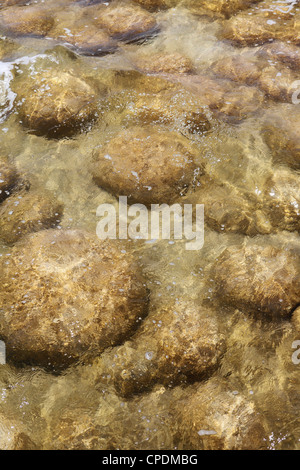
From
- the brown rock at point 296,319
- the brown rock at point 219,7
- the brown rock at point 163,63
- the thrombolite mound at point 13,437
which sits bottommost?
the thrombolite mound at point 13,437

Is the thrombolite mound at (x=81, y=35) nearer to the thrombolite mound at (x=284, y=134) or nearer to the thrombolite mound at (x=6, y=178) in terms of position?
the thrombolite mound at (x=6, y=178)

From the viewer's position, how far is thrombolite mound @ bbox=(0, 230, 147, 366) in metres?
2.31

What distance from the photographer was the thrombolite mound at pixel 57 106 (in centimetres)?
343

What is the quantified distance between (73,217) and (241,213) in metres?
1.08

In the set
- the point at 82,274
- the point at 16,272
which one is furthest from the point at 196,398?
the point at 16,272

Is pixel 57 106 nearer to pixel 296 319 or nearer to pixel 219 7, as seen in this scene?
pixel 219 7

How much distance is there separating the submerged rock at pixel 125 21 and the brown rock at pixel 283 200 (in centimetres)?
204

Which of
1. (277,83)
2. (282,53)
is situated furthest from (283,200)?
(282,53)

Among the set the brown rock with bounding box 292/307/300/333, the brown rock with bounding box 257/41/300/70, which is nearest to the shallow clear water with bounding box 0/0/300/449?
the brown rock with bounding box 292/307/300/333

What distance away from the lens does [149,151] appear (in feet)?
9.95

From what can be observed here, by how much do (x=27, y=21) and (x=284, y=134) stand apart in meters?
2.67

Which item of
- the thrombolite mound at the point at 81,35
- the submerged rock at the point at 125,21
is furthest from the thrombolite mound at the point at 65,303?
the submerged rock at the point at 125,21

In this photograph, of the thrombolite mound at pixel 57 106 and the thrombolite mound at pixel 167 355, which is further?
the thrombolite mound at pixel 57 106

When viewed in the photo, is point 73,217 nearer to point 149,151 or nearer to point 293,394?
point 149,151
